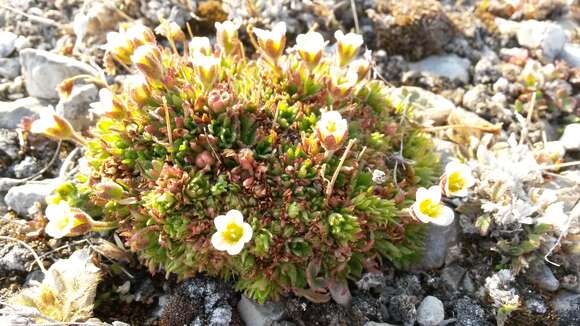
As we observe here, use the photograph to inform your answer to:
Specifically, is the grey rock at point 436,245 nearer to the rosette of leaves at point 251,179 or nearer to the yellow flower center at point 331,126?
the rosette of leaves at point 251,179

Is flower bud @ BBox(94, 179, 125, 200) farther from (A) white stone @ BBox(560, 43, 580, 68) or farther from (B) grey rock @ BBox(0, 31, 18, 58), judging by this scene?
(A) white stone @ BBox(560, 43, 580, 68)

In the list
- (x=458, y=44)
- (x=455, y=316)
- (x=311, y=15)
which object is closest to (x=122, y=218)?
(x=455, y=316)

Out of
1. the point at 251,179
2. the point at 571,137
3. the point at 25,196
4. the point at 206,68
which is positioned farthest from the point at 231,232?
the point at 571,137

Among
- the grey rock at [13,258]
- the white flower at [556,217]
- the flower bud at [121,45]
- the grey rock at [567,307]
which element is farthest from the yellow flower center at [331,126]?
the grey rock at [13,258]

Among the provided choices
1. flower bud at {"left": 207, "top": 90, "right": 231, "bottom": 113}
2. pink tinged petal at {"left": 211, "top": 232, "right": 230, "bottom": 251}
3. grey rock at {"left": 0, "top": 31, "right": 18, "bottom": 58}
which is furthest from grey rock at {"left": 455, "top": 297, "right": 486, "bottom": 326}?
grey rock at {"left": 0, "top": 31, "right": 18, "bottom": 58}

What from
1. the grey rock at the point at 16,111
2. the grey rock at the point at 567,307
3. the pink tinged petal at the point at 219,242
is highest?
the pink tinged petal at the point at 219,242

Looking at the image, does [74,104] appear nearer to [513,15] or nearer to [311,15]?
[311,15]
